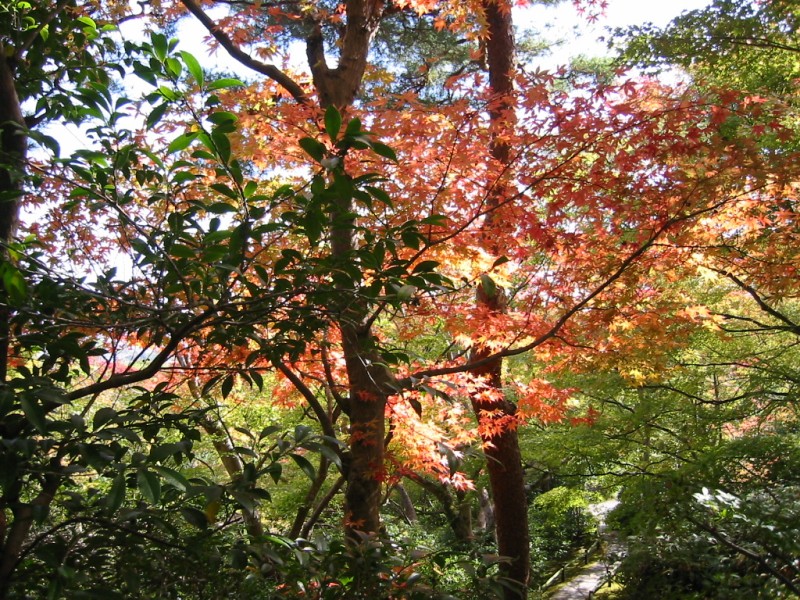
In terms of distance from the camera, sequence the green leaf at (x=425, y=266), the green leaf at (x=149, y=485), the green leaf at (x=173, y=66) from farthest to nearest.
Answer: the green leaf at (x=425, y=266)
the green leaf at (x=173, y=66)
the green leaf at (x=149, y=485)

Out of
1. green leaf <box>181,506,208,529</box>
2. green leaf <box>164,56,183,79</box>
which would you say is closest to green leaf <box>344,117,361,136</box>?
green leaf <box>164,56,183,79</box>

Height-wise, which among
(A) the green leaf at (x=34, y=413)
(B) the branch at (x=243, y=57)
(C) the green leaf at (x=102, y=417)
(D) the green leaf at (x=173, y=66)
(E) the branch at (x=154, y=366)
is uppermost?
(B) the branch at (x=243, y=57)

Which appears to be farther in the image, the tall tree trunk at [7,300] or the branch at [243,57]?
the branch at [243,57]

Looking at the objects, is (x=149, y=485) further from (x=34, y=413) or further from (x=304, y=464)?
(x=304, y=464)

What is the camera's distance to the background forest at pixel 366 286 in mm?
1385

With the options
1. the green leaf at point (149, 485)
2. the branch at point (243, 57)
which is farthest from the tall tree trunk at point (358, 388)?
the green leaf at point (149, 485)

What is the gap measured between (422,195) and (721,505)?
2.20 metres

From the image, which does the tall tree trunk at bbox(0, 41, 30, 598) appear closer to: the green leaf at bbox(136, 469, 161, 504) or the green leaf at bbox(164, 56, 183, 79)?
the green leaf at bbox(136, 469, 161, 504)

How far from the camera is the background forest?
1.38 metres

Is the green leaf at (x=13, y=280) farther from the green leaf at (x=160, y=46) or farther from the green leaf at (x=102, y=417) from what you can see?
the green leaf at (x=160, y=46)

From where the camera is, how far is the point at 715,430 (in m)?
5.74

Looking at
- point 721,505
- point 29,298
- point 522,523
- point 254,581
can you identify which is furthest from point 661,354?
point 29,298

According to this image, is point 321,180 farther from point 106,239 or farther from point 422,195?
point 106,239

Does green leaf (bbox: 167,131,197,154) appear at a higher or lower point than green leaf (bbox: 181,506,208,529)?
higher
